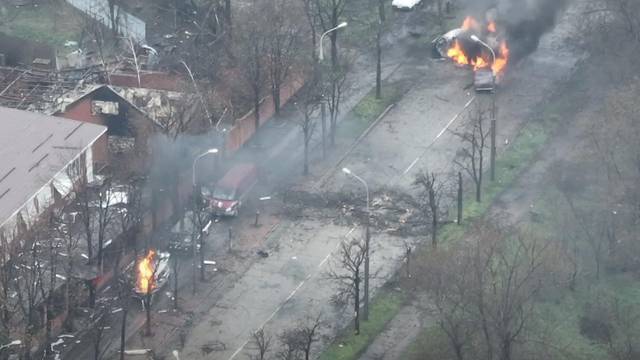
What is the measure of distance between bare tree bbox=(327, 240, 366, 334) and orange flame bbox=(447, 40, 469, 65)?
18719 millimetres

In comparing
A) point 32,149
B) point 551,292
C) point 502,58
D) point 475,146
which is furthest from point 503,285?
point 502,58

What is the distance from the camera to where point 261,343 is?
179 ft

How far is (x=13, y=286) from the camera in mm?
56625

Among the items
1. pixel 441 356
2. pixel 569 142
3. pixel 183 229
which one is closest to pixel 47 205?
pixel 183 229

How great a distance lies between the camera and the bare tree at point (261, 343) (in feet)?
173

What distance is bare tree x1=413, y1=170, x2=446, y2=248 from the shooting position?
61094 millimetres

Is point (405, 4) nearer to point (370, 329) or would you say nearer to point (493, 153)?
point (493, 153)

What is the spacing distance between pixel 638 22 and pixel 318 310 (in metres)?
27.3

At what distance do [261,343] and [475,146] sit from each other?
56.0ft

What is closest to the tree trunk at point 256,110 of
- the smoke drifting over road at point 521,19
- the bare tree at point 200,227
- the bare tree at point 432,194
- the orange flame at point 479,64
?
the bare tree at point 200,227

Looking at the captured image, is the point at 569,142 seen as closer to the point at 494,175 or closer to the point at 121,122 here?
the point at 494,175

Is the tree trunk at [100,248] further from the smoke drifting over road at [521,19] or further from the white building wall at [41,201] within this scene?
the smoke drifting over road at [521,19]

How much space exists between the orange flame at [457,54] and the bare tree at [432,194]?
38.0 ft

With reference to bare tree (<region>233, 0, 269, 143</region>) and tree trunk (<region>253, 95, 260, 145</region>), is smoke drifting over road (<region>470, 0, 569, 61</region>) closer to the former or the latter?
bare tree (<region>233, 0, 269, 143</region>)
